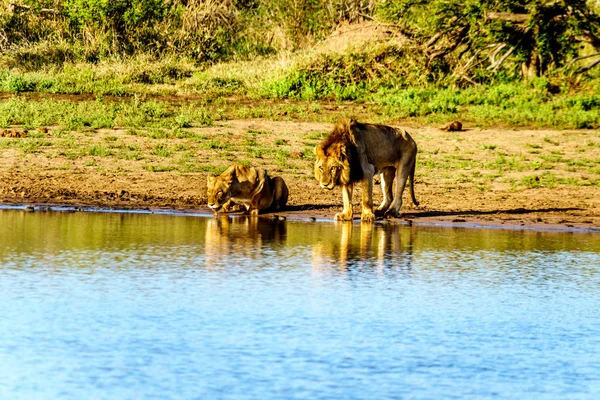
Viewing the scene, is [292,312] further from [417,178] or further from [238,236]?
[417,178]

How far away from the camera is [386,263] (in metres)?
10.3

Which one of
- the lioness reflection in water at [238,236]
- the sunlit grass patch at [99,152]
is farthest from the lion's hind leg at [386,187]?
the sunlit grass patch at [99,152]

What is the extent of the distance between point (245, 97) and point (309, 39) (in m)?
5.43

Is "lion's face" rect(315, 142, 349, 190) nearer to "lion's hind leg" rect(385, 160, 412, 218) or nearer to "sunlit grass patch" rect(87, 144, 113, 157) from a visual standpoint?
"lion's hind leg" rect(385, 160, 412, 218)

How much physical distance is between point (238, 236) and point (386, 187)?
8.93 feet

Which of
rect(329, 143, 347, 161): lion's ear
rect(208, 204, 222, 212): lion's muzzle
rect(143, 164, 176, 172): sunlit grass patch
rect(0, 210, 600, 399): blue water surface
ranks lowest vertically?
rect(0, 210, 600, 399): blue water surface

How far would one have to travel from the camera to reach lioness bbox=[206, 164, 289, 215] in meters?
13.3

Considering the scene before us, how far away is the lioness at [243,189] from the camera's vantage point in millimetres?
13336

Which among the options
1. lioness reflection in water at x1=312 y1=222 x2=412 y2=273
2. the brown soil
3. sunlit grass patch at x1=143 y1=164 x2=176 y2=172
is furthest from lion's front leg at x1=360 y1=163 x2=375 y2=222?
sunlit grass patch at x1=143 y1=164 x2=176 y2=172

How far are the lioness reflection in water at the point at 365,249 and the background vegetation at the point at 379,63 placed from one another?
267 inches

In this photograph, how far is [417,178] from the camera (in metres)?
15.8

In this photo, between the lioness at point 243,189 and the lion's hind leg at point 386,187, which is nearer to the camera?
the lioness at point 243,189

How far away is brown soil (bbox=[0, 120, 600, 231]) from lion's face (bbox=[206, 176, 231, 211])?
713mm

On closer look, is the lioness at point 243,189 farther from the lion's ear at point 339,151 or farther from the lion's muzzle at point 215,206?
the lion's ear at point 339,151
